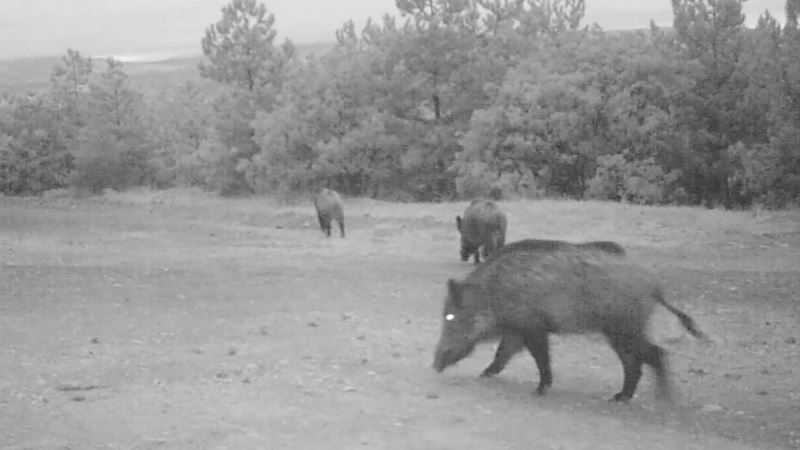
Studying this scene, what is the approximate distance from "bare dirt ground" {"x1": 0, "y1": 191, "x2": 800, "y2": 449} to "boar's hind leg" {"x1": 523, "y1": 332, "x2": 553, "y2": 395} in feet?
0.38

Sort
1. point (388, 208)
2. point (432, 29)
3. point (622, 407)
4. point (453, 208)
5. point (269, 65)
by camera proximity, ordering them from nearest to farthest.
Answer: point (622, 407) < point (453, 208) < point (388, 208) < point (432, 29) < point (269, 65)

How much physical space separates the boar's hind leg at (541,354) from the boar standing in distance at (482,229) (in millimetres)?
8707

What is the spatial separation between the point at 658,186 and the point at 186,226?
1690 cm

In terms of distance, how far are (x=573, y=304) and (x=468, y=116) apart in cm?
3665

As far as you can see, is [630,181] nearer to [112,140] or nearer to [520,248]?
[520,248]

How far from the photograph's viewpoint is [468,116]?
44031 millimetres

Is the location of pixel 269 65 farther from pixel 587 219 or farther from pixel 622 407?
pixel 622 407

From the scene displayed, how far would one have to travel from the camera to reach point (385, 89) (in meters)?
43.3

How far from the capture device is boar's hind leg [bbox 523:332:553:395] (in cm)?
796

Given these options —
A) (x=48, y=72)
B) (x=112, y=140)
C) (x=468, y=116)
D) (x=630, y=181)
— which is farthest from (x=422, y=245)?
(x=48, y=72)

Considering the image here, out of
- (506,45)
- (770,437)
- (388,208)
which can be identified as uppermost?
(506,45)

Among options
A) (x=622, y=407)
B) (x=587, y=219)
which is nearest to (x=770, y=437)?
(x=622, y=407)

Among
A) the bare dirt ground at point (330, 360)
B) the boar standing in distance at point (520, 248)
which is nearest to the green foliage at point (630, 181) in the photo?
the bare dirt ground at point (330, 360)

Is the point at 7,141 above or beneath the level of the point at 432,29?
beneath
